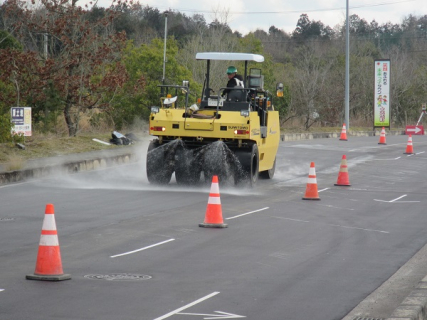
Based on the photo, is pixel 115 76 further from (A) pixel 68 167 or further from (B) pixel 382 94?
(B) pixel 382 94

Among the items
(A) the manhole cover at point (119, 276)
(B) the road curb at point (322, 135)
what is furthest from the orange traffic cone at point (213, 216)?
(B) the road curb at point (322, 135)

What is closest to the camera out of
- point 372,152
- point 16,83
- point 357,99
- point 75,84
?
point 16,83

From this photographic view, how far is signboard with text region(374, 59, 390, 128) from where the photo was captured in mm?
51375

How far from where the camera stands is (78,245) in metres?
11.3

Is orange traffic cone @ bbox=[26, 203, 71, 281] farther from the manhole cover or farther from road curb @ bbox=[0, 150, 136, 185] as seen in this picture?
road curb @ bbox=[0, 150, 136, 185]

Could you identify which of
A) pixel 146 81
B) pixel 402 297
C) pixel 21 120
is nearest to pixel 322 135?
pixel 146 81

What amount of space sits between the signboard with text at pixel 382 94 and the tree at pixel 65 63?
2427 cm

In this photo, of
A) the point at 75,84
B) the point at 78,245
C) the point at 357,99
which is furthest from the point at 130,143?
the point at 357,99

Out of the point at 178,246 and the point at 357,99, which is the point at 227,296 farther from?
the point at 357,99

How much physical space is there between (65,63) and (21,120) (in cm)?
490

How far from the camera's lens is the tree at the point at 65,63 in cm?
2864

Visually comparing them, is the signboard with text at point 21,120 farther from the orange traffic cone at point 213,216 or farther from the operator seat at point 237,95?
the orange traffic cone at point 213,216

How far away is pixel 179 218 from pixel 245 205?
2.51 meters

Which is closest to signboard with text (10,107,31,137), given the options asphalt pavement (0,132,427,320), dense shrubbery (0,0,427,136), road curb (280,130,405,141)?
dense shrubbery (0,0,427,136)
